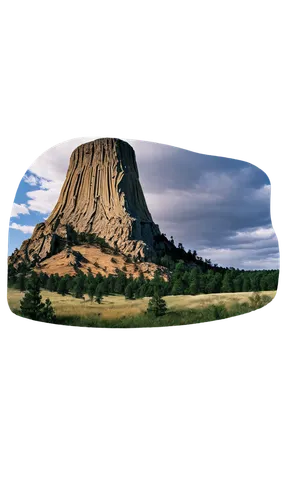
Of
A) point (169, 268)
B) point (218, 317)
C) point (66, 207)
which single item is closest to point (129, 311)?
point (169, 268)

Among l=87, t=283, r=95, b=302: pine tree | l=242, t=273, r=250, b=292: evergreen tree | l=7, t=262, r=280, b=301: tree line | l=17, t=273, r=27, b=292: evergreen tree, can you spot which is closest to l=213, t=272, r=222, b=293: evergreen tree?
l=7, t=262, r=280, b=301: tree line

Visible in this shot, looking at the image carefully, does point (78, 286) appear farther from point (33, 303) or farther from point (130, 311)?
point (130, 311)

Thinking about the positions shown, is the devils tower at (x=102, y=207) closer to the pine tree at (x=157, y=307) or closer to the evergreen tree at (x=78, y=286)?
the evergreen tree at (x=78, y=286)

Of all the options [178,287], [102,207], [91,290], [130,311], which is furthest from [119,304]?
[102,207]

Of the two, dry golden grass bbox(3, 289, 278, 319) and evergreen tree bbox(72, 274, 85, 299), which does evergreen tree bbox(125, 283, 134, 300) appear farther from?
evergreen tree bbox(72, 274, 85, 299)

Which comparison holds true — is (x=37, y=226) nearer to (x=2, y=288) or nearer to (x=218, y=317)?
(x=2, y=288)
